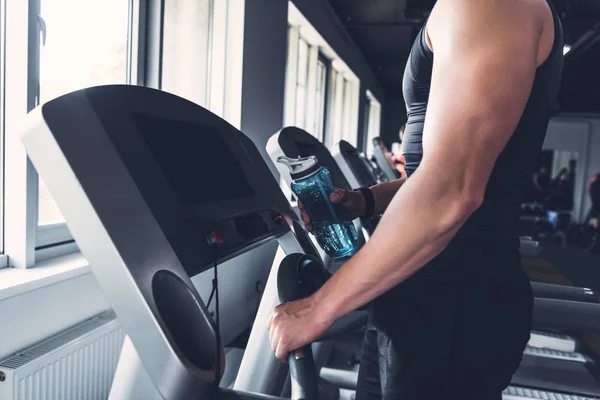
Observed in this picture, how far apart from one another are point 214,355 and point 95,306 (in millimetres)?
1229

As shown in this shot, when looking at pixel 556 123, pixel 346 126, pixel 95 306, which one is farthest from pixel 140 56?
pixel 556 123

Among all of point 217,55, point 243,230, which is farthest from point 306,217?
point 217,55

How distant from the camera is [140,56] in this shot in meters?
2.30

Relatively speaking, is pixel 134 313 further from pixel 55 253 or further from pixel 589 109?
pixel 589 109

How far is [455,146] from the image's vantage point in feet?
2.33

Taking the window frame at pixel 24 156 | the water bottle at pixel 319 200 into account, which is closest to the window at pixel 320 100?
the window frame at pixel 24 156

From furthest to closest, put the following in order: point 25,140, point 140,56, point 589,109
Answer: point 589,109 → point 140,56 → point 25,140

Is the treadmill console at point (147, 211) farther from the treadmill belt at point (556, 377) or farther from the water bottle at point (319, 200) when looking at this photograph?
the treadmill belt at point (556, 377)

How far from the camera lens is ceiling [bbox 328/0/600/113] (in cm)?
508

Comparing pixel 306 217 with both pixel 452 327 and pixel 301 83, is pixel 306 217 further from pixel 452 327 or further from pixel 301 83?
pixel 301 83

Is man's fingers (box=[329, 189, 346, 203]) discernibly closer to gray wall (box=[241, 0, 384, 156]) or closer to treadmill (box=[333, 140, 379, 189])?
treadmill (box=[333, 140, 379, 189])

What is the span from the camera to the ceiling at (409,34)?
200 inches

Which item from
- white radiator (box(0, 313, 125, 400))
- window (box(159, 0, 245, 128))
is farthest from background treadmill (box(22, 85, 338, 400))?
window (box(159, 0, 245, 128))

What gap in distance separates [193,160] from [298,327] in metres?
0.31
